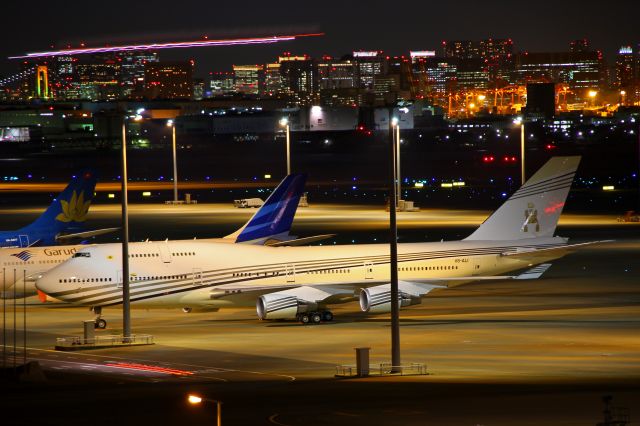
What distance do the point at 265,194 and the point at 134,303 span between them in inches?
3740

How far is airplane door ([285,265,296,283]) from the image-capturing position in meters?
50.2

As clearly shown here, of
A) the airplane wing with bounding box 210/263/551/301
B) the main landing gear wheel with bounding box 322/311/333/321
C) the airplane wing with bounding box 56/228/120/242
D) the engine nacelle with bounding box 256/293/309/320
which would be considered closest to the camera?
the engine nacelle with bounding box 256/293/309/320

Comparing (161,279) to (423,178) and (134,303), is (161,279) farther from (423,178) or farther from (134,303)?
(423,178)

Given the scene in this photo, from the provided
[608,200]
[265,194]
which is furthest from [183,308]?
[265,194]

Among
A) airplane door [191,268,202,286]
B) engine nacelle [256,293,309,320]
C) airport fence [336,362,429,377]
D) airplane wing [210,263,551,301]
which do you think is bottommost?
airport fence [336,362,429,377]

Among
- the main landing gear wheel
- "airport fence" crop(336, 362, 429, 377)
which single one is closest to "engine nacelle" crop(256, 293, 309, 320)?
the main landing gear wheel

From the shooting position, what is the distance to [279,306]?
159 ft

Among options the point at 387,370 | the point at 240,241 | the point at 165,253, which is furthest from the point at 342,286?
the point at 387,370

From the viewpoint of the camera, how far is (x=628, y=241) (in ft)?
264

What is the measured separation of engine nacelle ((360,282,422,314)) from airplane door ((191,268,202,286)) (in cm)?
651

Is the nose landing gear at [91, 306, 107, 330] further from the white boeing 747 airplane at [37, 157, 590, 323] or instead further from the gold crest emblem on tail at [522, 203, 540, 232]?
the gold crest emblem on tail at [522, 203, 540, 232]

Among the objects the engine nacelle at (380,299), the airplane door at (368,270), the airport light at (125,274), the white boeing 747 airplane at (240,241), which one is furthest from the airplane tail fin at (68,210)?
the engine nacelle at (380,299)

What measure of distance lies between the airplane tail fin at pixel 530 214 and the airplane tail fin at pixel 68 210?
24754 mm

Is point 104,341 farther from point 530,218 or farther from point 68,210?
point 68,210
